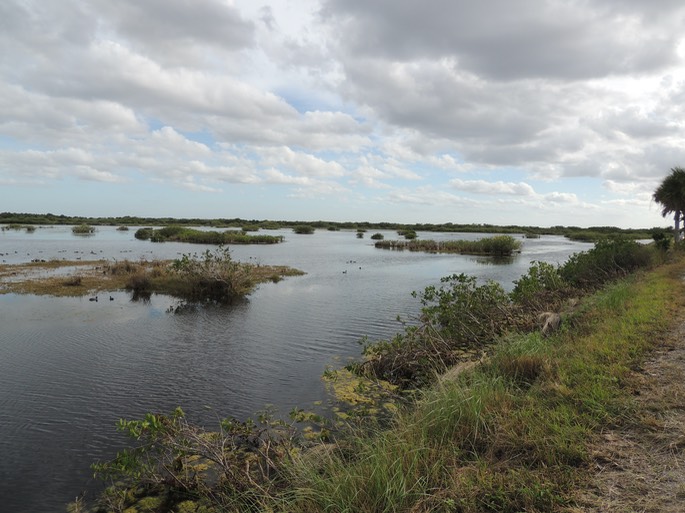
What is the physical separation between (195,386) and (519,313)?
9.87m

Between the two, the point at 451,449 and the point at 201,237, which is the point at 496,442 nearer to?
the point at 451,449

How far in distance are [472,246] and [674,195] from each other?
90.4ft

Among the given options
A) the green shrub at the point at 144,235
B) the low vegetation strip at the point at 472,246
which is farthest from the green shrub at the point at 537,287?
the green shrub at the point at 144,235

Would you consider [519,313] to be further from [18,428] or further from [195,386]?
[18,428]

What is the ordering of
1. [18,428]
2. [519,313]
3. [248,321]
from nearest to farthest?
[18,428] < [519,313] < [248,321]

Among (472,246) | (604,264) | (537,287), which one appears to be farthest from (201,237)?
(537,287)

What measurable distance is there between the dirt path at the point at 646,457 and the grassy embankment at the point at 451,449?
181 millimetres

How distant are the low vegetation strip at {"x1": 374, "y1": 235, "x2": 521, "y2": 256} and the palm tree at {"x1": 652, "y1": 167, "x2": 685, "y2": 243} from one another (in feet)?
70.7

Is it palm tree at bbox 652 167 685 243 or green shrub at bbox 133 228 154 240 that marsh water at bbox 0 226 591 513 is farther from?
green shrub at bbox 133 228 154 240

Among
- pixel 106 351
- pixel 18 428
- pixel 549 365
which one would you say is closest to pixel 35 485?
pixel 18 428

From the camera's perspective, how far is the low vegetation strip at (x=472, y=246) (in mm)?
54303

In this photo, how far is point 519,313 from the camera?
555 inches

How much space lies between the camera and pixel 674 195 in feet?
102

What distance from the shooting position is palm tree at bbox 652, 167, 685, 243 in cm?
3098
